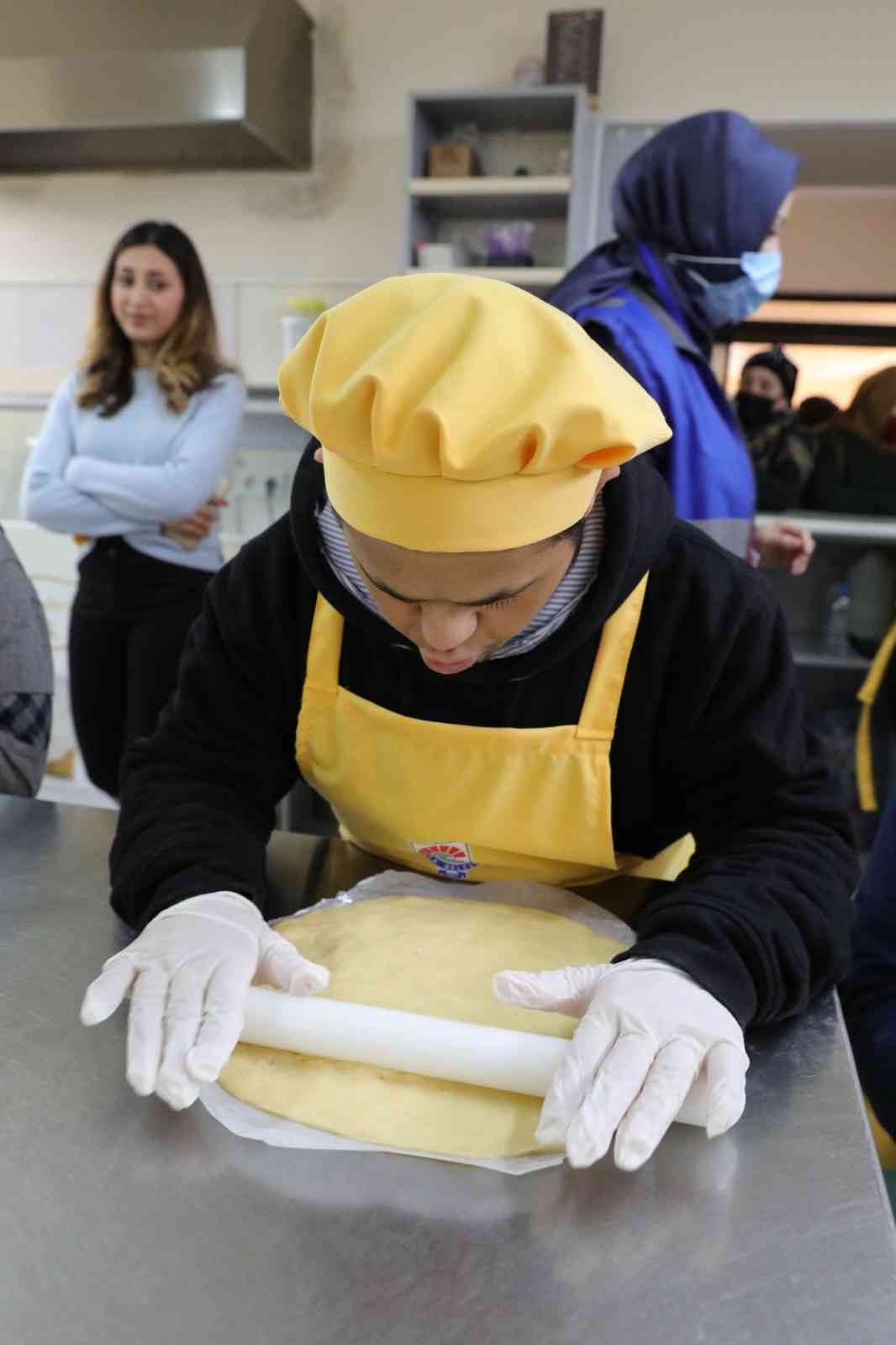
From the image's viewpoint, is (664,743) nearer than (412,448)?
No

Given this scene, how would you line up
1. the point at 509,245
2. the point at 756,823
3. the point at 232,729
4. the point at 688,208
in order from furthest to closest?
the point at 509,245 → the point at 688,208 → the point at 232,729 → the point at 756,823

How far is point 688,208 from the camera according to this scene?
1508mm

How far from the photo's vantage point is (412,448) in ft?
2.10

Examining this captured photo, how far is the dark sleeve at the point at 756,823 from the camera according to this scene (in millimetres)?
738

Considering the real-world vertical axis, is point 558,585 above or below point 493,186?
below

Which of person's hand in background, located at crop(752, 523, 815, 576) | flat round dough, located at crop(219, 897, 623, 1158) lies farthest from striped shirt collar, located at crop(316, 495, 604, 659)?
person's hand in background, located at crop(752, 523, 815, 576)

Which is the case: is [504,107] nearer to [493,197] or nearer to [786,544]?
[493,197]

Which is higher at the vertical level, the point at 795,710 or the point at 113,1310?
the point at 795,710

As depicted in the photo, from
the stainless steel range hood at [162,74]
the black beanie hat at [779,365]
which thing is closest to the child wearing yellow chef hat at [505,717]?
the black beanie hat at [779,365]

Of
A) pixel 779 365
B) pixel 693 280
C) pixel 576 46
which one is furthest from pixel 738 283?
pixel 576 46

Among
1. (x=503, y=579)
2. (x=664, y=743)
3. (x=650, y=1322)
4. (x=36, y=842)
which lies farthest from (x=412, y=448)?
(x=36, y=842)

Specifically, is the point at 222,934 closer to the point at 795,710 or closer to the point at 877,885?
the point at 795,710

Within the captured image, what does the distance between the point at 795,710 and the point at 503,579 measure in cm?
31

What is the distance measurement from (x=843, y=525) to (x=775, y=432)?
0.34 m
